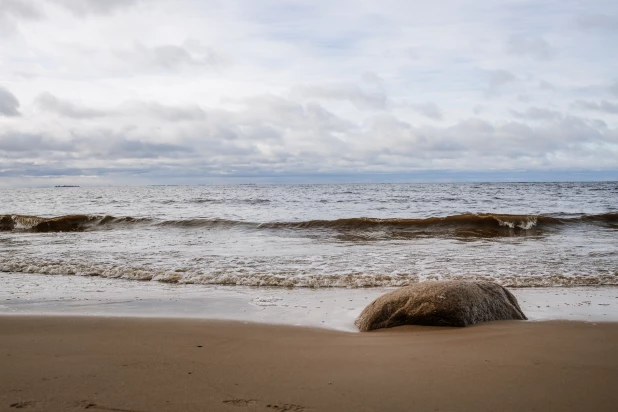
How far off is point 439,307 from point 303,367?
6.96 ft

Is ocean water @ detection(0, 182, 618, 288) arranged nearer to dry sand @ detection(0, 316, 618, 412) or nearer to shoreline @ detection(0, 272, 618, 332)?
shoreline @ detection(0, 272, 618, 332)

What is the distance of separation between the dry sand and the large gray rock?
19cm

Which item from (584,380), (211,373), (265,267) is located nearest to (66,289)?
(265,267)

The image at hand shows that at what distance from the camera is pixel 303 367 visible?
3.79m

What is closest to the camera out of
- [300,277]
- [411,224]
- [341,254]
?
[300,277]

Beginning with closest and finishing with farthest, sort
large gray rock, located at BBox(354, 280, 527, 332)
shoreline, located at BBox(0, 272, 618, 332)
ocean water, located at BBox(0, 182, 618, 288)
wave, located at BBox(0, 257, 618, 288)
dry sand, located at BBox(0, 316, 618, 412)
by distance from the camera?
dry sand, located at BBox(0, 316, 618, 412), large gray rock, located at BBox(354, 280, 527, 332), shoreline, located at BBox(0, 272, 618, 332), wave, located at BBox(0, 257, 618, 288), ocean water, located at BBox(0, 182, 618, 288)

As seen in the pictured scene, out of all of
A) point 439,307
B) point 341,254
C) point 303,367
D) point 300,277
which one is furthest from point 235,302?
point 341,254

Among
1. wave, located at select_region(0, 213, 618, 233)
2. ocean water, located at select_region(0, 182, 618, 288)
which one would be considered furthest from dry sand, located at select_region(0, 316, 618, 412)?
wave, located at select_region(0, 213, 618, 233)

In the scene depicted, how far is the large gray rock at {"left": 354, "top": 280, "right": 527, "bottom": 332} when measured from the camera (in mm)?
5281

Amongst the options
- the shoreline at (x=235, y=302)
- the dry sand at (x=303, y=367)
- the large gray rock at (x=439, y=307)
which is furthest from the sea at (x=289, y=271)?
the dry sand at (x=303, y=367)

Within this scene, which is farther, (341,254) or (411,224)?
(411,224)

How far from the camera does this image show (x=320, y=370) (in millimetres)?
3697

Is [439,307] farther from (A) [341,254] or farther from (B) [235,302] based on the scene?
(A) [341,254]

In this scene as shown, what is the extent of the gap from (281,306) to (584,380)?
3974mm
